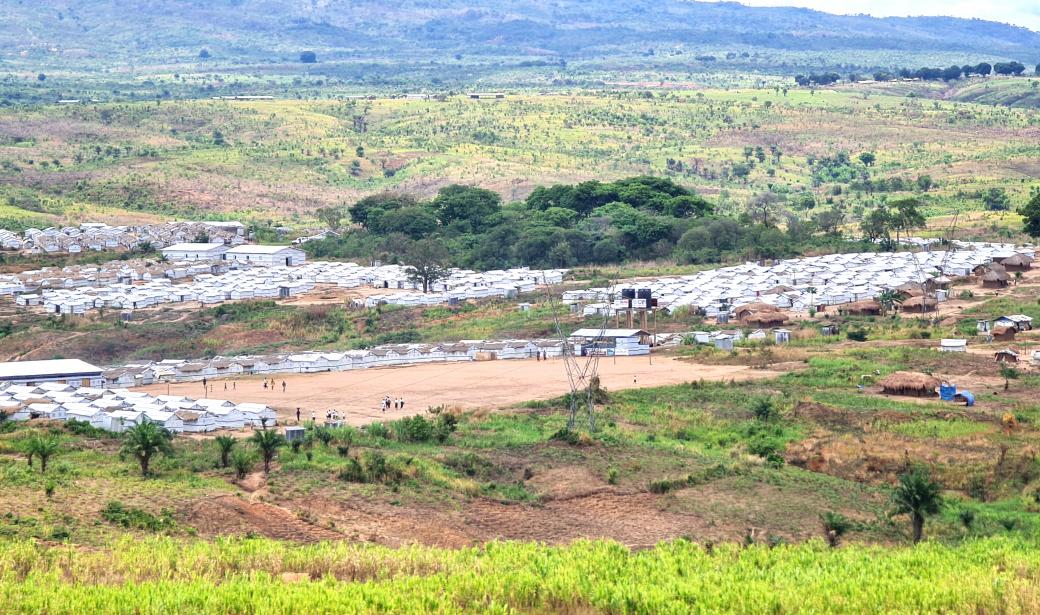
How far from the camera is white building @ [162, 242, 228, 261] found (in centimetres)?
8288

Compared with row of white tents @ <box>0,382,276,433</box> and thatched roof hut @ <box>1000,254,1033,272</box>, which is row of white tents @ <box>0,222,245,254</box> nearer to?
row of white tents @ <box>0,382,276,433</box>

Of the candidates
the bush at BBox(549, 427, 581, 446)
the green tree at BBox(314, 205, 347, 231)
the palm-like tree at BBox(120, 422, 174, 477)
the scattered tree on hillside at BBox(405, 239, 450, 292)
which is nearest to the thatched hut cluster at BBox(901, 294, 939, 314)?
the scattered tree on hillside at BBox(405, 239, 450, 292)

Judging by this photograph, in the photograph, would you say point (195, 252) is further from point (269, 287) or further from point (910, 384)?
point (910, 384)

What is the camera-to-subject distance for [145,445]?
108 feet

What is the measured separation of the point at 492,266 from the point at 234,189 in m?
39.7

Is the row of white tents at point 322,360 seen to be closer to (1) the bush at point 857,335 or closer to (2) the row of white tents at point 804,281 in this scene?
(2) the row of white tents at point 804,281

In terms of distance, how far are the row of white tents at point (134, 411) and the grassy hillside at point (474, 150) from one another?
53.8 metres

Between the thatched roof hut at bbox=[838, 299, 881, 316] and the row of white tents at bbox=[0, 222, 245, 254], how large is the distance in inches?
1596

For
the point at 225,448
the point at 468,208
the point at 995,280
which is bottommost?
the point at 468,208

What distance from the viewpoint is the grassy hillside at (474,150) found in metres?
109

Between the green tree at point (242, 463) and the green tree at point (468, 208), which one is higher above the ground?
the green tree at point (242, 463)

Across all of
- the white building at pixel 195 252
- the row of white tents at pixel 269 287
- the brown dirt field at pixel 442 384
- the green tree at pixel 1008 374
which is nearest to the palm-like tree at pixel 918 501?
the green tree at pixel 1008 374

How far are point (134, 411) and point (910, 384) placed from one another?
22.2 m

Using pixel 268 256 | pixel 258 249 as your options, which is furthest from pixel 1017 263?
pixel 258 249
